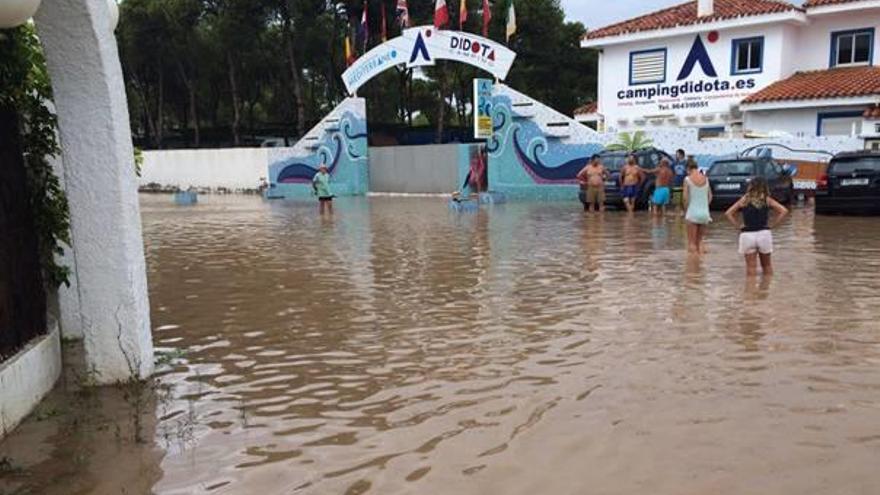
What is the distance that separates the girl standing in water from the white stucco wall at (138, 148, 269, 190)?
2717cm

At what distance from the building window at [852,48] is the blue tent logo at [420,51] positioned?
1350cm

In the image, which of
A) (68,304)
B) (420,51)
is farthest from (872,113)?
(68,304)

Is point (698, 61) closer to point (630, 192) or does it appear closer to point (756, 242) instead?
point (630, 192)

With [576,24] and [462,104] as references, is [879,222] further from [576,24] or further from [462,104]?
[462,104]

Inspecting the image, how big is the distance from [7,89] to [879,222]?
52.3 feet

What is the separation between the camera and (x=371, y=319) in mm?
7832

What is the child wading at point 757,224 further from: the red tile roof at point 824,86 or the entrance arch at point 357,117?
the entrance arch at point 357,117

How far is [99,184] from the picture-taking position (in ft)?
17.9


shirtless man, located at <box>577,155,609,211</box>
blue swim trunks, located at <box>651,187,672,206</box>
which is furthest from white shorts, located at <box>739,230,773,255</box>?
shirtless man, located at <box>577,155,609,211</box>

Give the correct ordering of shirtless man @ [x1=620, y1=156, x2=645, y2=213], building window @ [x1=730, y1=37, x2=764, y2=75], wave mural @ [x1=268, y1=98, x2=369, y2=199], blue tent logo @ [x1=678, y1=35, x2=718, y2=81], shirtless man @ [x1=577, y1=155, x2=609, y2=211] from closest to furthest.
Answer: shirtless man @ [x1=620, y1=156, x2=645, y2=213] < shirtless man @ [x1=577, y1=155, x2=609, y2=211] < building window @ [x1=730, y1=37, x2=764, y2=75] < blue tent logo @ [x1=678, y1=35, x2=718, y2=81] < wave mural @ [x1=268, y1=98, x2=369, y2=199]

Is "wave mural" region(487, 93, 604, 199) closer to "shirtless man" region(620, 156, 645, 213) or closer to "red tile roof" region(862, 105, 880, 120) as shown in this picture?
"shirtless man" region(620, 156, 645, 213)

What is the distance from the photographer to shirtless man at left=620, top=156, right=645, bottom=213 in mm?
19219

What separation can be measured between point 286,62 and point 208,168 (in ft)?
27.6

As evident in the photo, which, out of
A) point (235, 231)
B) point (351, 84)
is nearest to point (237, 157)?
point (351, 84)
